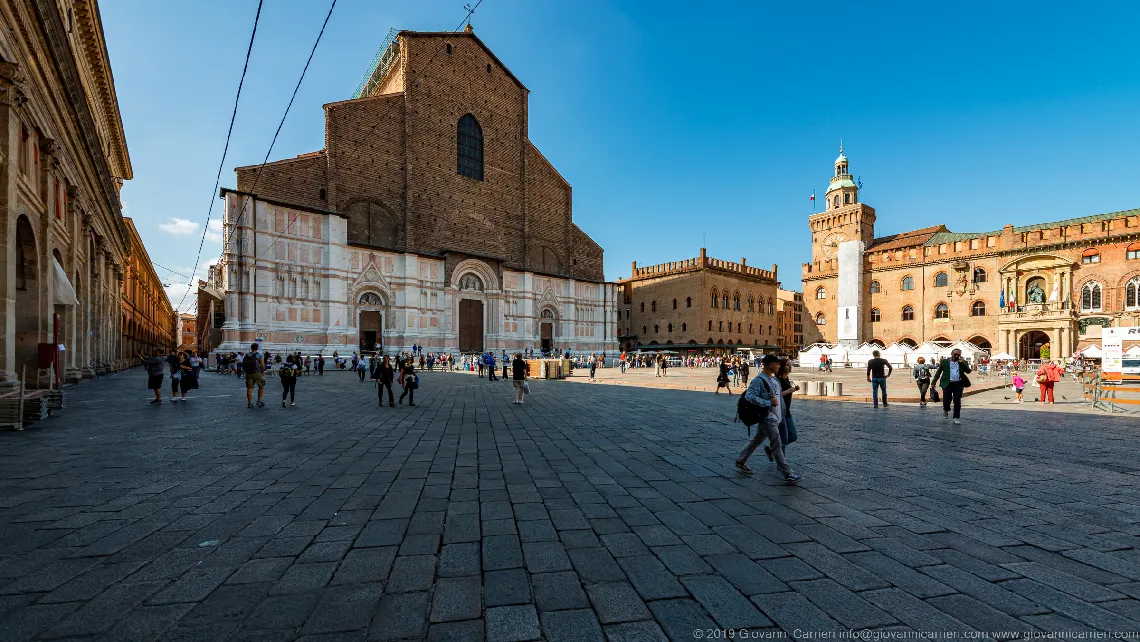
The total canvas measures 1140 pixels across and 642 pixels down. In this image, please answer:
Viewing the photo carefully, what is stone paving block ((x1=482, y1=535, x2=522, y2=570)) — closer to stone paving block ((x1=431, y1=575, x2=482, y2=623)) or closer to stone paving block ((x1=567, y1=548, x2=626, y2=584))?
stone paving block ((x1=431, y1=575, x2=482, y2=623))

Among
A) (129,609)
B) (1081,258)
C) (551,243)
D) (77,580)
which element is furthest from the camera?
(551,243)

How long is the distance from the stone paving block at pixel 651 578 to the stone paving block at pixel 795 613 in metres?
0.43

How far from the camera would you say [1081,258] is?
124ft

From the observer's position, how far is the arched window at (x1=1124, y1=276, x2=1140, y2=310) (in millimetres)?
35312

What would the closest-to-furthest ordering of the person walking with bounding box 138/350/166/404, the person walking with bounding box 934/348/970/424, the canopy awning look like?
the person walking with bounding box 934/348/970/424, the person walking with bounding box 138/350/166/404, the canopy awning

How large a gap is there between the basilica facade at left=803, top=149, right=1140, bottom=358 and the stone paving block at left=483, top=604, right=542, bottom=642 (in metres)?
46.1

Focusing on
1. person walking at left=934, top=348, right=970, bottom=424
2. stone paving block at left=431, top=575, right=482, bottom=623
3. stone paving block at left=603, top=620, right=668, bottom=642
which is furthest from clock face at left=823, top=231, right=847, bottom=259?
stone paving block at left=431, top=575, right=482, bottom=623

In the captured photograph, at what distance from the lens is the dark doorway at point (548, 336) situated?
147 feet

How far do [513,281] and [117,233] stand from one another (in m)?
25.2

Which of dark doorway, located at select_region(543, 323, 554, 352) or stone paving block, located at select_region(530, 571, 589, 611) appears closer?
stone paving block, located at select_region(530, 571, 589, 611)

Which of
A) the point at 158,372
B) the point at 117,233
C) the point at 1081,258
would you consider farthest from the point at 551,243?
the point at 1081,258

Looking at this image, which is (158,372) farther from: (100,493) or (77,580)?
(77,580)

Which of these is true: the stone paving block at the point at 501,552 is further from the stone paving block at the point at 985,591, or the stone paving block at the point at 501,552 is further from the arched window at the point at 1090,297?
the arched window at the point at 1090,297

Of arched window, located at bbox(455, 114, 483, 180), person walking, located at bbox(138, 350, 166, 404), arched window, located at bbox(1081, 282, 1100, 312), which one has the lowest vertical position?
person walking, located at bbox(138, 350, 166, 404)
